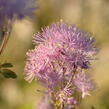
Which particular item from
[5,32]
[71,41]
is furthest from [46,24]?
[5,32]

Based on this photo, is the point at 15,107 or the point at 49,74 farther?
the point at 15,107

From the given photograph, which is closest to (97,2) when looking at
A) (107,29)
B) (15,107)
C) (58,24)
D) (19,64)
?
(107,29)

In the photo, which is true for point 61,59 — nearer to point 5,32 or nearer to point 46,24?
point 5,32

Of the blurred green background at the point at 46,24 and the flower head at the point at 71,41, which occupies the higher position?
the blurred green background at the point at 46,24

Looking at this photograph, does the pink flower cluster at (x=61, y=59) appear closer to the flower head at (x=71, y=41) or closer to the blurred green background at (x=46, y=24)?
the flower head at (x=71, y=41)

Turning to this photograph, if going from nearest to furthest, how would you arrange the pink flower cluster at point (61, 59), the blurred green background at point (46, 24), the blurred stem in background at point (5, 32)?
1. the blurred stem in background at point (5, 32)
2. the pink flower cluster at point (61, 59)
3. the blurred green background at point (46, 24)

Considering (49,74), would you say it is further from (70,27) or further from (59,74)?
(70,27)

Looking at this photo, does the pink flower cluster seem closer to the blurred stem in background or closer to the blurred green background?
the blurred stem in background

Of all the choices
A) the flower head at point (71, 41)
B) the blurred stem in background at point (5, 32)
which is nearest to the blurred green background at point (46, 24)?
the flower head at point (71, 41)

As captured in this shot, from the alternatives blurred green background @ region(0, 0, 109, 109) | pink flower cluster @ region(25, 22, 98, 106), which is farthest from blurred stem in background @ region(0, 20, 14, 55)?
blurred green background @ region(0, 0, 109, 109)
